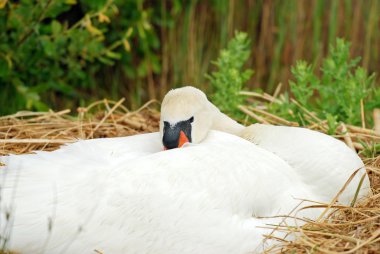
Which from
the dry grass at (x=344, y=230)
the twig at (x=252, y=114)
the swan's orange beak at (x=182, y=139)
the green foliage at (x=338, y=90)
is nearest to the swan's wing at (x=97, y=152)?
the swan's orange beak at (x=182, y=139)

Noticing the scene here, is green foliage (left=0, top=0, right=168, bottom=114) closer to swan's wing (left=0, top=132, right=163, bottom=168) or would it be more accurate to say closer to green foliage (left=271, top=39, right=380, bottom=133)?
green foliage (left=271, top=39, right=380, bottom=133)

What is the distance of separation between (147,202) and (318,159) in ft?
3.23

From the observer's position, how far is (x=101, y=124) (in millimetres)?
4695

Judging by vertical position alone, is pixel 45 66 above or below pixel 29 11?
below

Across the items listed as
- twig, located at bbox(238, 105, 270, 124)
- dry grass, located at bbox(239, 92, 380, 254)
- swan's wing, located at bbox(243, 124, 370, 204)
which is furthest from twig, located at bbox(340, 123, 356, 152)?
swan's wing, located at bbox(243, 124, 370, 204)

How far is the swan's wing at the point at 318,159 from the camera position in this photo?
143 inches

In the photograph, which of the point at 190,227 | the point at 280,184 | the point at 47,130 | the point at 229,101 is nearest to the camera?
the point at 190,227

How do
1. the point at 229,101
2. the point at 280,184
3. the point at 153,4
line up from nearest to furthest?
the point at 280,184 < the point at 229,101 < the point at 153,4

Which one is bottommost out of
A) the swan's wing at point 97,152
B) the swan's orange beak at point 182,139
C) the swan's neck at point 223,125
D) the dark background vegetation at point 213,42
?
the dark background vegetation at point 213,42

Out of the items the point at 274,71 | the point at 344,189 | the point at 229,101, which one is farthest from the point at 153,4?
the point at 344,189

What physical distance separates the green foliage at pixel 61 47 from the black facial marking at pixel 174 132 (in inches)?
76.2

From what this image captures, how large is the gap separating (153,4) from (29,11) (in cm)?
210

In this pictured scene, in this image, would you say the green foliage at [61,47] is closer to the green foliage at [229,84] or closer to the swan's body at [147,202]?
the green foliage at [229,84]

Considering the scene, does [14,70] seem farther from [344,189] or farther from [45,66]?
[344,189]
